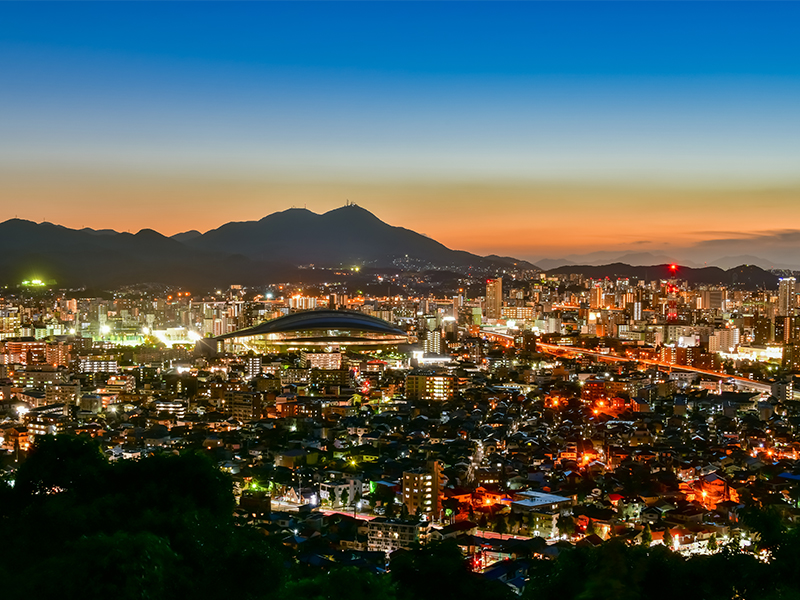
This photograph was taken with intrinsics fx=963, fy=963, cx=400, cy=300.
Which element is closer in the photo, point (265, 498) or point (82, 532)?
point (82, 532)

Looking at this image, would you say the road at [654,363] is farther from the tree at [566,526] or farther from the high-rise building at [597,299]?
the tree at [566,526]

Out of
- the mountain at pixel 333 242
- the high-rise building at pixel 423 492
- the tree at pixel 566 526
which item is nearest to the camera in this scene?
the tree at pixel 566 526

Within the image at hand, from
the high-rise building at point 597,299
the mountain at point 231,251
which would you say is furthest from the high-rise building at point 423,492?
the mountain at point 231,251

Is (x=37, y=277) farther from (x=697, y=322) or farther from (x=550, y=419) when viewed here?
(x=550, y=419)

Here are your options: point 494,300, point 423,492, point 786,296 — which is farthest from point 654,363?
point 423,492

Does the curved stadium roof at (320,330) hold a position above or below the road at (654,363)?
above

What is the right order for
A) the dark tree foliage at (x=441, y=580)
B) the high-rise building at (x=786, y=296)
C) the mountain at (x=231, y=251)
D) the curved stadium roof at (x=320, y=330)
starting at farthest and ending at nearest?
the mountain at (x=231, y=251)
the high-rise building at (x=786, y=296)
the curved stadium roof at (x=320, y=330)
the dark tree foliage at (x=441, y=580)

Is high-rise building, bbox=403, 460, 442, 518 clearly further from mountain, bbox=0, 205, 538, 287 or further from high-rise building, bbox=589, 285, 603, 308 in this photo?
mountain, bbox=0, 205, 538, 287

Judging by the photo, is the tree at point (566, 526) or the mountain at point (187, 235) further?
the mountain at point (187, 235)

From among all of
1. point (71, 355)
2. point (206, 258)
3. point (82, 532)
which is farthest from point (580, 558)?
point (206, 258)
